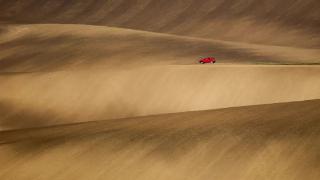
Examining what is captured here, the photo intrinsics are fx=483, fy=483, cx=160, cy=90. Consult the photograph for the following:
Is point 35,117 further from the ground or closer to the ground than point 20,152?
closer to the ground

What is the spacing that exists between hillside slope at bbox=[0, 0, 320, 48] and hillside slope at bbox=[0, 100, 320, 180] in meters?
27.1

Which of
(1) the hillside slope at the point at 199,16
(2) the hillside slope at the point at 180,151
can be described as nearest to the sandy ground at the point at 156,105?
(2) the hillside slope at the point at 180,151

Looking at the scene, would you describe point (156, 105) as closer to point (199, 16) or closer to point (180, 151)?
point (180, 151)

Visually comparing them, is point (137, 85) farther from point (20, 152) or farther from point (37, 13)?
point (37, 13)

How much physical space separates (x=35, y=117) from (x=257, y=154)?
462 inches

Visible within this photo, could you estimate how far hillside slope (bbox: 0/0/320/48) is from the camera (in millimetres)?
46406

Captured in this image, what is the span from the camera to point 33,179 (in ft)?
43.0

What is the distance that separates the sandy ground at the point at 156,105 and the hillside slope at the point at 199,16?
15.5 inches

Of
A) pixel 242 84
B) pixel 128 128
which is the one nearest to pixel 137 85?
pixel 242 84

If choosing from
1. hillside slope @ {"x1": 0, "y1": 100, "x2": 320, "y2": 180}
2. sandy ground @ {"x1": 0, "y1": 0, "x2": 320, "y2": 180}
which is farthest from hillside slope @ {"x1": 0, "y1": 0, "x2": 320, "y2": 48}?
hillside slope @ {"x1": 0, "y1": 100, "x2": 320, "y2": 180}

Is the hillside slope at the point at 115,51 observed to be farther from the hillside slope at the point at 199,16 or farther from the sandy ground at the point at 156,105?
the hillside slope at the point at 199,16

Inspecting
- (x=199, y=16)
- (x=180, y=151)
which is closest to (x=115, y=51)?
(x=180, y=151)

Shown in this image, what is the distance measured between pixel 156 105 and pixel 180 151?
8.36 meters

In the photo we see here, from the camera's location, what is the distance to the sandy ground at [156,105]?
13328mm
